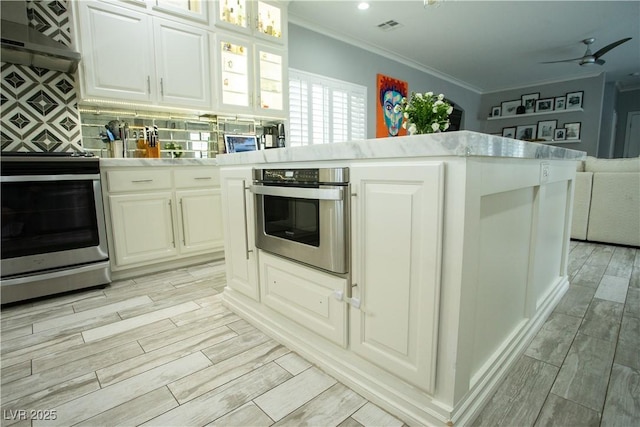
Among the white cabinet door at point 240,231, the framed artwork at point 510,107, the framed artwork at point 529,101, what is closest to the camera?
the white cabinet door at point 240,231

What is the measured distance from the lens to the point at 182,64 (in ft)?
9.27

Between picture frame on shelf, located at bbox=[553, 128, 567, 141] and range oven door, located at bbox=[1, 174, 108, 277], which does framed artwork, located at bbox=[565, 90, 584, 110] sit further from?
range oven door, located at bbox=[1, 174, 108, 277]

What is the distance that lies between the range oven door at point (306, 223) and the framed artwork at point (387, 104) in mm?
3730

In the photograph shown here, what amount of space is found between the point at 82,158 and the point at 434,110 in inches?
88.7

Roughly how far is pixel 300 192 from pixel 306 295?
0.45 m

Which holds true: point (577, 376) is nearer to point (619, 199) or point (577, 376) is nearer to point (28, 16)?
point (619, 199)

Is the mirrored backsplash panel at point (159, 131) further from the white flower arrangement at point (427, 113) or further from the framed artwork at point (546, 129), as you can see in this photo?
the framed artwork at point (546, 129)

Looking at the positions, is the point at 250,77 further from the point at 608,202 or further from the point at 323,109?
the point at 608,202

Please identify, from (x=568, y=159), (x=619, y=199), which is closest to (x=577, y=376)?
(x=568, y=159)

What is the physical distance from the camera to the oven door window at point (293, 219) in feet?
4.24

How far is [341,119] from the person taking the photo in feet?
14.5

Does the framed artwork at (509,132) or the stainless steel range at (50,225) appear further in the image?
the framed artwork at (509,132)

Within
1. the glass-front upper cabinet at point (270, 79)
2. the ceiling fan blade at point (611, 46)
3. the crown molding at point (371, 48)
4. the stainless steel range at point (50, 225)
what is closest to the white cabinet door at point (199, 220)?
the stainless steel range at point (50, 225)

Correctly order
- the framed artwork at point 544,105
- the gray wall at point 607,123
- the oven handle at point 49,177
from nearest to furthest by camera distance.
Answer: the oven handle at point 49,177 < the gray wall at point 607,123 < the framed artwork at point 544,105
